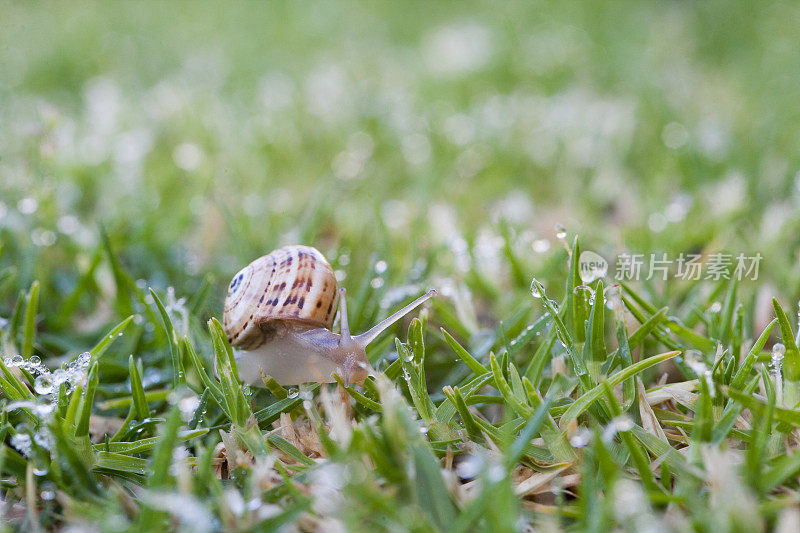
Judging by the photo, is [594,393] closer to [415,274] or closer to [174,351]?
[415,274]

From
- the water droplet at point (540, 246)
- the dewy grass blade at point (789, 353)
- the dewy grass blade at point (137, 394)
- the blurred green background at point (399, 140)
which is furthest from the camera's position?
the blurred green background at point (399, 140)

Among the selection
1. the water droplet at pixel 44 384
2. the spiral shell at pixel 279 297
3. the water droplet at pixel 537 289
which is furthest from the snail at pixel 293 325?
the water droplet at pixel 44 384

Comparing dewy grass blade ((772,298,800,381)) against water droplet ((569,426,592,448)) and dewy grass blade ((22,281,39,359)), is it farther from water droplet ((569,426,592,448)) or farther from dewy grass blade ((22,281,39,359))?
dewy grass blade ((22,281,39,359))

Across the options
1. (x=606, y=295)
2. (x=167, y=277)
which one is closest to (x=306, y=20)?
(x=167, y=277)

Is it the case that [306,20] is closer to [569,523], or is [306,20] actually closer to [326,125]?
[326,125]

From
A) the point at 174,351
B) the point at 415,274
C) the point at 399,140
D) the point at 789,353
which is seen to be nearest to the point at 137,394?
the point at 174,351

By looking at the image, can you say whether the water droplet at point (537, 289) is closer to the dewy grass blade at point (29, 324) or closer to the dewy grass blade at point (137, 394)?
the dewy grass blade at point (137, 394)
